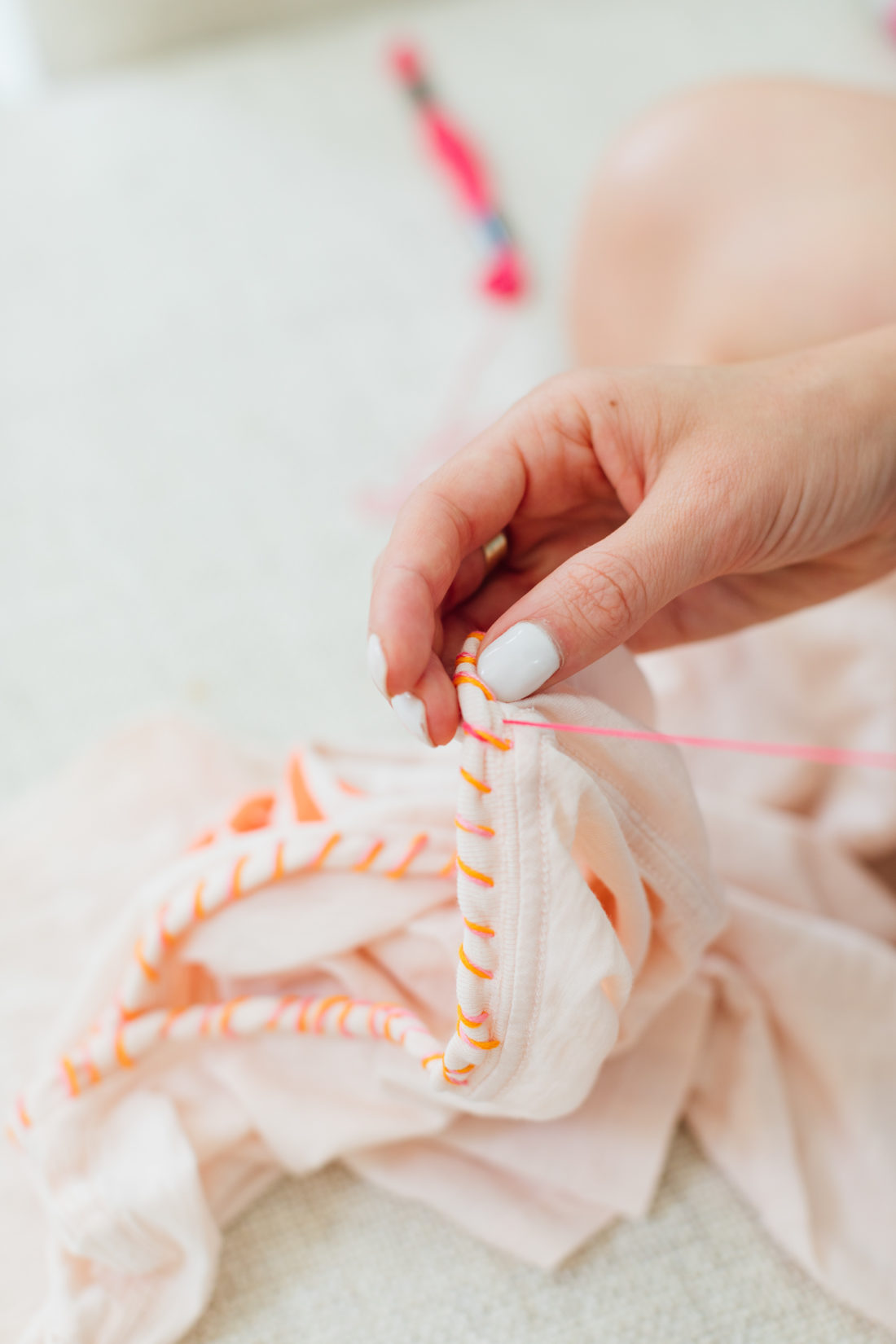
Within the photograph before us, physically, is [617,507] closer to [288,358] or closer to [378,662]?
[378,662]

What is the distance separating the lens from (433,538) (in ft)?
1.45

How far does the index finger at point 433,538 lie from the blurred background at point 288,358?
1.11ft

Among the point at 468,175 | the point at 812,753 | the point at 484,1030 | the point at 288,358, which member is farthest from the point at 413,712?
the point at 468,175

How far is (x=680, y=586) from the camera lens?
0.46 m

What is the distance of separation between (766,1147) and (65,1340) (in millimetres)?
366

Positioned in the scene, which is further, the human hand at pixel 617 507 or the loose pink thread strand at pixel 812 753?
the loose pink thread strand at pixel 812 753

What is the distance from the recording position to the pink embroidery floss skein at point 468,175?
1.07 m

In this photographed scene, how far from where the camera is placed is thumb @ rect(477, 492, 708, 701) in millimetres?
407

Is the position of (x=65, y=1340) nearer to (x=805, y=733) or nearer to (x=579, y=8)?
(x=805, y=733)

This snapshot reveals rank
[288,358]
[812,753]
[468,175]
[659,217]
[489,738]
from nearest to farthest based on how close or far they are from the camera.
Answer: [489,738] → [812,753] → [659,217] → [288,358] → [468,175]

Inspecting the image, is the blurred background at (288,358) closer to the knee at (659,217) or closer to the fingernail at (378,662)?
the knee at (659,217)

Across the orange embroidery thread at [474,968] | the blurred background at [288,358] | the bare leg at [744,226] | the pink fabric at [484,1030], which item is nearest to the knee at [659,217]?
the bare leg at [744,226]

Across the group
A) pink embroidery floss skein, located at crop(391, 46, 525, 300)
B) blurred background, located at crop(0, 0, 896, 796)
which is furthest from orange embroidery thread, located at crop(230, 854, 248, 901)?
pink embroidery floss skein, located at crop(391, 46, 525, 300)

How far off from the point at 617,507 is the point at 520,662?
18 cm
